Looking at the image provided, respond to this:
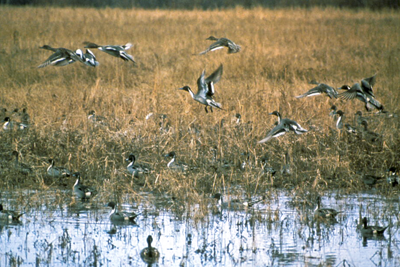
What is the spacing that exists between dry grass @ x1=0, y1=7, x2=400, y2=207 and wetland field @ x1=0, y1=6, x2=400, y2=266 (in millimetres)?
38

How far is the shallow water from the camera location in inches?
203

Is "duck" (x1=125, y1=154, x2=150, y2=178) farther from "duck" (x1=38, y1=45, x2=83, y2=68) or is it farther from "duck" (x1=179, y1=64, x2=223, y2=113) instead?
"duck" (x1=38, y1=45, x2=83, y2=68)

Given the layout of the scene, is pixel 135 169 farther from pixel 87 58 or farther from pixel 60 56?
pixel 60 56

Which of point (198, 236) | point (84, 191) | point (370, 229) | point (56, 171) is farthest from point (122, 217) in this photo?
point (370, 229)

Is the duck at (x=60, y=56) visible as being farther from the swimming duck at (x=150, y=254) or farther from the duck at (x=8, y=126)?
the swimming duck at (x=150, y=254)

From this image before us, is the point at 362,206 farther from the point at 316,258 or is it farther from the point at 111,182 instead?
the point at 111,182

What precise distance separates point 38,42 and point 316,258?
15.1m

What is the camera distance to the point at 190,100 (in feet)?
39.2

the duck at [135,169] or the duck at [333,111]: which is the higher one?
the duck at [333,111]

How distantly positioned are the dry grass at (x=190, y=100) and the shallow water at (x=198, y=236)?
19.2 inches

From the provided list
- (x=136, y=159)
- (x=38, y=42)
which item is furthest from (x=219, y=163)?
(x=38, y=42)

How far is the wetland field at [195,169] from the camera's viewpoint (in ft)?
18.0

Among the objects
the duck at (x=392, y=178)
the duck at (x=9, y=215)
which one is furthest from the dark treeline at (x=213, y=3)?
the duck at (x=9, y=215)

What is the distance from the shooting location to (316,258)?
5.21 metres
